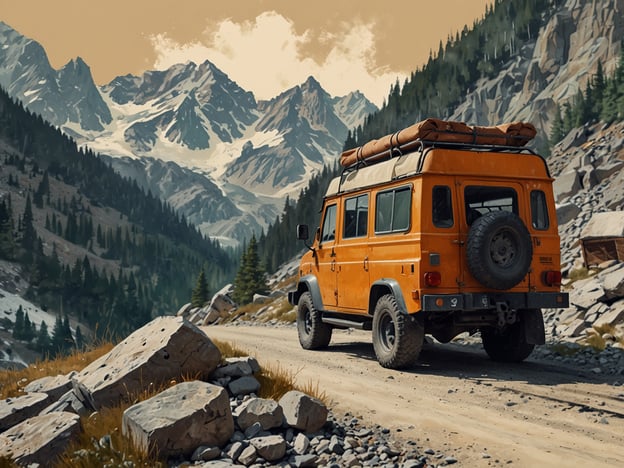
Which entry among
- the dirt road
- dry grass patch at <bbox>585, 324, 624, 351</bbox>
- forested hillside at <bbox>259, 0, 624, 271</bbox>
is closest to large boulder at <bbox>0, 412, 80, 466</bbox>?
the dirt road

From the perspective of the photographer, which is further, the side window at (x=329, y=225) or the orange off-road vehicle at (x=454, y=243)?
the side window at (x=329, y=225)

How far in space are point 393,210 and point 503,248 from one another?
2013 millimetres

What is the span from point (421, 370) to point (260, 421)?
15.5 feet

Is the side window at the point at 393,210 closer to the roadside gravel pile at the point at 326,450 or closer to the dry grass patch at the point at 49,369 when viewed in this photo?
the roadside gravel pile at the point at 326,450

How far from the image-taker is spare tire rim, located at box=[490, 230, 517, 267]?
948 centimetres

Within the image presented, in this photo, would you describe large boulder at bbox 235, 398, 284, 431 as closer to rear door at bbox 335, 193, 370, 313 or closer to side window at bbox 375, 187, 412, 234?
side window at bbox 375, 187, 412, 234

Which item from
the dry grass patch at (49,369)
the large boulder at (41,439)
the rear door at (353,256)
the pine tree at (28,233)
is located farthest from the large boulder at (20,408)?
the pine tree at (28,233)

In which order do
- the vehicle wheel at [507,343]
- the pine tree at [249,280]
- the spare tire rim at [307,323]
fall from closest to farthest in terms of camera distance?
the vehicle wheel at [507,343] < the spare tire rim at [307,323] < the pine tree at [249,280]

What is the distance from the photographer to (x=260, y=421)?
6.18m

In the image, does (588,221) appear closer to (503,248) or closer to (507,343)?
(507,343)

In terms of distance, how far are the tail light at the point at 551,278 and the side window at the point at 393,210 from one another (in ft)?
8.51

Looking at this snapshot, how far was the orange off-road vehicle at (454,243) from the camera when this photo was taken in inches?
372

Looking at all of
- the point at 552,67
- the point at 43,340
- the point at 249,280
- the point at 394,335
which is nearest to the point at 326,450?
the point at 394,335

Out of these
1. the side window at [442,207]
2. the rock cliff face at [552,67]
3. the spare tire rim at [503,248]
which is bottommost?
the spare tire rim at [503,248]
